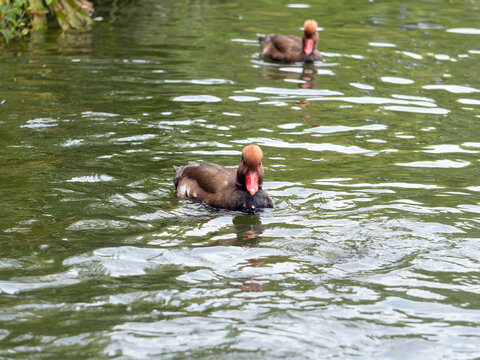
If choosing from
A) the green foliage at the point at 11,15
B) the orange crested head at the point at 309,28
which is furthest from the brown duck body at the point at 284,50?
the green foliage at the point at 11,15

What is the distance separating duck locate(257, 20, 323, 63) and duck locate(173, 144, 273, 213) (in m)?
7.68

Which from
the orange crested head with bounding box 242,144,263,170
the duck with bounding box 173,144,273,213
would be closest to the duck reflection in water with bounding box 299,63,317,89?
the duck with bounding box 173,144,273,213

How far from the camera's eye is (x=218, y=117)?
43.7ft

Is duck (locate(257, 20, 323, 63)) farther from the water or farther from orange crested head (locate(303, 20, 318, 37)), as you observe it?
the water

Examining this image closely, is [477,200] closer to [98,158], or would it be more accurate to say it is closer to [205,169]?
[205,169]

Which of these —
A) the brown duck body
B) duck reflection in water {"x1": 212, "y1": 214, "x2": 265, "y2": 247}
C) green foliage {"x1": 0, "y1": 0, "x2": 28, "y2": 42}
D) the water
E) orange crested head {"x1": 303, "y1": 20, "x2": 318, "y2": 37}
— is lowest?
duck reflection in water {"x1": 212, "y1": 214, "x2": 265, "y2": 247}

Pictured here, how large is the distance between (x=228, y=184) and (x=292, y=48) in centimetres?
846

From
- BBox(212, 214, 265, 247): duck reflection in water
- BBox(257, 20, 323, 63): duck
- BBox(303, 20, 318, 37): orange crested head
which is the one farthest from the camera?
BBox(257, 20, 323, 63): duck

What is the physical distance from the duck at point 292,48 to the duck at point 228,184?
7677mm

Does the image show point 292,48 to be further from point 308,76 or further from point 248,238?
point 248,238

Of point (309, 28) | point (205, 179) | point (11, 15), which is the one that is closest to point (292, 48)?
point (309, 28)

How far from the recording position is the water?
6.45 meters

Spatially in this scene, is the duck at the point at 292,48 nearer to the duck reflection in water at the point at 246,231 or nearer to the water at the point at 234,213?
the water at the point at 234,213

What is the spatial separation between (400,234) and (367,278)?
1.22 meters
